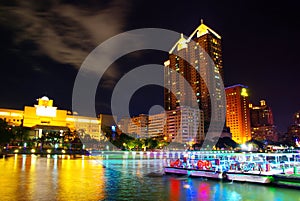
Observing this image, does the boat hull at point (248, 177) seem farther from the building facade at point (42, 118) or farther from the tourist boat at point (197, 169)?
the building facade at point (42, 118)

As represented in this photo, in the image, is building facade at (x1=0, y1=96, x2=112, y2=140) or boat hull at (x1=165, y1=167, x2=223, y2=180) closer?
boat hull at (x1=165, y1=167, x2=223, y2=180)

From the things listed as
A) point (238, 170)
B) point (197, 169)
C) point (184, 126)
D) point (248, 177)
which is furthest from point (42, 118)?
point (248, 177)

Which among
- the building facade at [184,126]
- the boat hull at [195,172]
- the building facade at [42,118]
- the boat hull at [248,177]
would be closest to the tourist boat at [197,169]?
the boat hull at [195,172]

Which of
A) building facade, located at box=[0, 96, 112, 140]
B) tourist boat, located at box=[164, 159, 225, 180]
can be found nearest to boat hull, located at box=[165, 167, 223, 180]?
tourist boat, located at box=[164, 159, 225, 180]

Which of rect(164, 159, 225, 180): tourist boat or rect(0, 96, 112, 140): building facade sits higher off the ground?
rect(0, 96, 112, 140): building facade

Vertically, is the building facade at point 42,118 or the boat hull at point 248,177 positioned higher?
the building facade at point 42,118

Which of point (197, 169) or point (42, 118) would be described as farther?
point (42, 118)

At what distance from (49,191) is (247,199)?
40.8 feet

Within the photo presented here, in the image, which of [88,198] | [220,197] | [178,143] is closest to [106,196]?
[88,198]

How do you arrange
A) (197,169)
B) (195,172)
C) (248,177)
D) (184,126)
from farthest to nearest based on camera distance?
(184,126) < (197,169) < (195,172) < (248,177)

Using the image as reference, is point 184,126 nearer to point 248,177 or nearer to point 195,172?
point 195,172

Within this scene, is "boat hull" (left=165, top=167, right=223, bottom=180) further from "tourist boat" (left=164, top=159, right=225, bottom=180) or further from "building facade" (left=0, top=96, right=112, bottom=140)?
"building facade" (left=0, top=96, right=112, bottom=140)

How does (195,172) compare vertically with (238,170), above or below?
below

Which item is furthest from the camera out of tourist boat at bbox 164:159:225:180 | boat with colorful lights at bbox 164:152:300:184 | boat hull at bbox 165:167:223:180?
tourist boat at bbox 164:159:225:180
